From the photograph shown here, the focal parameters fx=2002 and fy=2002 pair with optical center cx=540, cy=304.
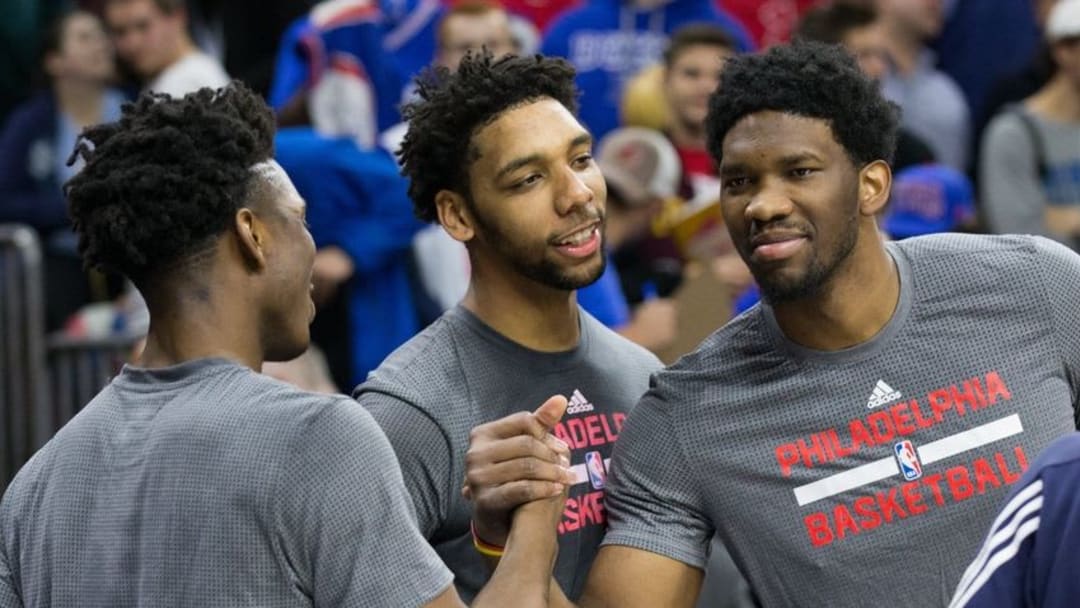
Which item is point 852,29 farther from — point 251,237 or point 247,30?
point 251,237

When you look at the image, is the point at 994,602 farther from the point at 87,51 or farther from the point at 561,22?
the point at 87,51

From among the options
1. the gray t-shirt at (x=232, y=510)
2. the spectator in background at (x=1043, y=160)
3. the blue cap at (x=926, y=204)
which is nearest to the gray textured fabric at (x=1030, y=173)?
the spectator in background at (x=1043, y=160)

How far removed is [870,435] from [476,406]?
0.85 metres

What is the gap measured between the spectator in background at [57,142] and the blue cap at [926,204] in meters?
3.50

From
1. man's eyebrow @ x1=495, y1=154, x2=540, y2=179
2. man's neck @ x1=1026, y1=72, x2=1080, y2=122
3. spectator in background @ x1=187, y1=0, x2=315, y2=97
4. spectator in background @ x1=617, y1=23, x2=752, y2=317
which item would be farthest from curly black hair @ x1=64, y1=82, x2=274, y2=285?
spectator in background @ x1=187, y1=0, x2=315, y2=97

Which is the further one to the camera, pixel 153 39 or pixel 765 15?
pixel 765 15

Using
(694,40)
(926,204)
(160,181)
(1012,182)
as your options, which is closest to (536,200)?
(160,181)

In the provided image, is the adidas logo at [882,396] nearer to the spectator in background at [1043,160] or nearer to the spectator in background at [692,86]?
the spectator in background at [692,86]

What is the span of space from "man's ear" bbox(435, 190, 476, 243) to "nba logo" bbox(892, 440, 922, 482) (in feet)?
3.65

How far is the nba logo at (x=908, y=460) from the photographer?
4.18 metres

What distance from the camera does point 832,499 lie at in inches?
165

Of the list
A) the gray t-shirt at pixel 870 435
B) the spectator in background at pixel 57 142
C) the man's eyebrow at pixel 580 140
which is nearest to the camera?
the gray t-shirt at pixel 870 435

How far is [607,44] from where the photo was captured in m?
9.25

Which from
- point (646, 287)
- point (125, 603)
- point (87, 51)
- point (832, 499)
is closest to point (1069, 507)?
point (832, 499)
